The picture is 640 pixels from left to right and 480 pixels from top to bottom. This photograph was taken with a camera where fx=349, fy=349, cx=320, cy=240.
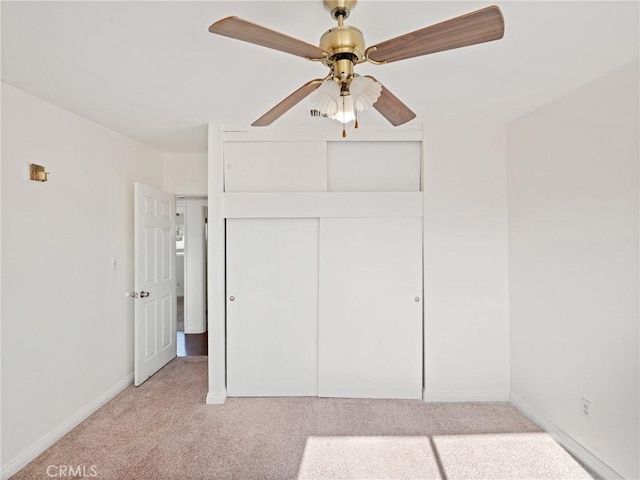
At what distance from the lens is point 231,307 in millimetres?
3012

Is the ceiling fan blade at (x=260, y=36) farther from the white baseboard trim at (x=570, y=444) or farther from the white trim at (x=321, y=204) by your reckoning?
the white baseboard trim at (x=570, y=444)

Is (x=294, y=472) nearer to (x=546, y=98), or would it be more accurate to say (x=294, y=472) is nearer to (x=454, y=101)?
(x=454, y=101)

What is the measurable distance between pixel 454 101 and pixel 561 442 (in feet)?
7.89

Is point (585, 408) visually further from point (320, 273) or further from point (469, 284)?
point (320, 273)

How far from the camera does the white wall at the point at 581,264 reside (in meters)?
1.90

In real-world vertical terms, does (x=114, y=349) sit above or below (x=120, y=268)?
below

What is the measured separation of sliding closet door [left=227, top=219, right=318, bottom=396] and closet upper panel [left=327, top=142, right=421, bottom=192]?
0.48m

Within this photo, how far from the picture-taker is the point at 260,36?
43.6 inches

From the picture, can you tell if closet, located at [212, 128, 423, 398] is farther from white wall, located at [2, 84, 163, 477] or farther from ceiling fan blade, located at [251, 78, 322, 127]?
ceiling fan blade, located at [251, 78, 322, 127]

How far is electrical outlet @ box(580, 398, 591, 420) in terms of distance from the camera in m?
2.14

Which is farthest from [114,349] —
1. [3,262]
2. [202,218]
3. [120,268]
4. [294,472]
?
[202,218]

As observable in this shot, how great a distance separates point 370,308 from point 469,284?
2.82 feet

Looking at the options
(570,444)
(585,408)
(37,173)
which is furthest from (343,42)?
(570,444)

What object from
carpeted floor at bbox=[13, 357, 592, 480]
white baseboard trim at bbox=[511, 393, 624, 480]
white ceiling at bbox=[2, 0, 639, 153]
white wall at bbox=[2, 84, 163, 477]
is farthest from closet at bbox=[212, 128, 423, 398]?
white wall at bbox=[2, 84, 163, 477]
